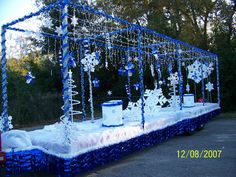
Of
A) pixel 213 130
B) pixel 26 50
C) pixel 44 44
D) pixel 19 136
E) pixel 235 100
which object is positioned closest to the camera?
pixel 19 136

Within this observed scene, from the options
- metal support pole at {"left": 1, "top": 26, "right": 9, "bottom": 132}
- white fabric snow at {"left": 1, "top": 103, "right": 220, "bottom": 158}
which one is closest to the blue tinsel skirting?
white fabric snow at {"left": 1, "top": 103, "right": 220, "bottom": 158}

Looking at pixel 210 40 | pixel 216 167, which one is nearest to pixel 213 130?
pixel 216 167

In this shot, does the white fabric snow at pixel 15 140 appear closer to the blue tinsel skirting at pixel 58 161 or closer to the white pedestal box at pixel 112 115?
the blue tinsel skirting at pixel 58 161

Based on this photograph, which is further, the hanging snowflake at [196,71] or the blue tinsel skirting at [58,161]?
the hanging snowflake at [196,71]

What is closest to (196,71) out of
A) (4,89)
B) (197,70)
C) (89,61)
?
(197,70)

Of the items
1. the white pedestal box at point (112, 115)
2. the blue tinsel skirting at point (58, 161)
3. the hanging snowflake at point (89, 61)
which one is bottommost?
the blue tinsel skirting at point (58, 161)

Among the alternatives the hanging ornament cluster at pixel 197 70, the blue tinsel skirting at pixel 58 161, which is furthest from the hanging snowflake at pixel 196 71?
the blue tinsel skirting at pixel 58 161

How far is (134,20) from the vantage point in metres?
22.0

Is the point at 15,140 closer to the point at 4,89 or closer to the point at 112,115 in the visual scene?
the point at 4,89

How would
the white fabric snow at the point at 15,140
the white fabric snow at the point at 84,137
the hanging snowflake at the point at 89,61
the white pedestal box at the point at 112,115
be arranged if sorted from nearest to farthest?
1. the white fabric snow at the point at 84,137
2. the white fabric snow at the point at 15,140
3. the white pedestal box at the point at 112,115
4. the hanging snowflake at the point at 89,61

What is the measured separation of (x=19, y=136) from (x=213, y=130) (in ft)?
25.8

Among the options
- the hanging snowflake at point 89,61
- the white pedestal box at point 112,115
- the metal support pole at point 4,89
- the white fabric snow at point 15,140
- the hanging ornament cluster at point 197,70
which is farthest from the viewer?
the hanging ornament cluster at point 197,70

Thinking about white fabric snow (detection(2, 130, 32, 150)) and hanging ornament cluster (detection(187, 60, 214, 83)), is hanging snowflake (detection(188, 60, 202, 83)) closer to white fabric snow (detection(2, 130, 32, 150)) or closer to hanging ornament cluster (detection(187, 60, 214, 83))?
hanging ornament cluster (detection(187, 60, 214, 83))

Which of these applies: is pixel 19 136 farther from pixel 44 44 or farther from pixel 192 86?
pixel 192 86
